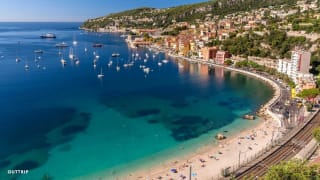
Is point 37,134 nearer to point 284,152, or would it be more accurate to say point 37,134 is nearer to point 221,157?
point 221,157

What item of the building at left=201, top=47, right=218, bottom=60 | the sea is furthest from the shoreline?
the building at left=201, top=47, right=218, bottom=60

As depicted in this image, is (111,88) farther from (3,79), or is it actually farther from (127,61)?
(127,61)

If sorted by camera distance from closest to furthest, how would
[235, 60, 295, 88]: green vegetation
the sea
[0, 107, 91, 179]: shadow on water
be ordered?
[0, 107, 91, 179]: shadow on water
the sea
[235, 60, 295, 88]: green vegetation

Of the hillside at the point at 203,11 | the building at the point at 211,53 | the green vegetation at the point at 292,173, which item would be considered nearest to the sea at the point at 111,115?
the building at the point at 211,53

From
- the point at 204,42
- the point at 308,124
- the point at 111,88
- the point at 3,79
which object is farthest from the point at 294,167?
the point at 204,42

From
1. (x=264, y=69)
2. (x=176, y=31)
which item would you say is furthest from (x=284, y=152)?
(x=176, y=31)

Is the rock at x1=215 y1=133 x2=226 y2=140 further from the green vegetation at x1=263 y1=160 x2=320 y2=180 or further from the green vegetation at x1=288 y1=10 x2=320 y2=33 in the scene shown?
the green vegetation at x1=288 y1=10 x2=320 y2=33
